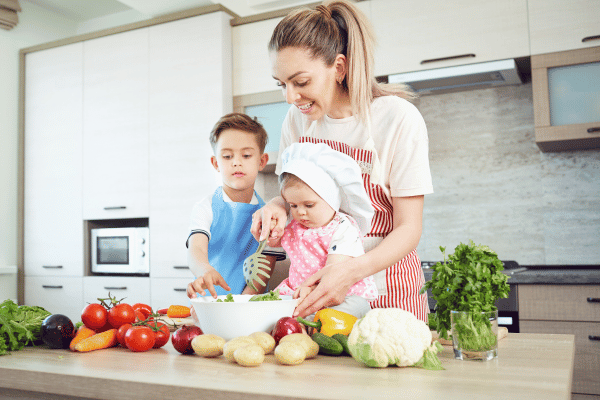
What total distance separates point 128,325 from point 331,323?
1.19ft

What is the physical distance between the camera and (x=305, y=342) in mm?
809

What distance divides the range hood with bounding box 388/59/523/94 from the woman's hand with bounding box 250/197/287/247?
1.72 m

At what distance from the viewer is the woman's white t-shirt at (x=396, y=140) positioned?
1.23 metres

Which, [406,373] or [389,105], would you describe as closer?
[406,373]

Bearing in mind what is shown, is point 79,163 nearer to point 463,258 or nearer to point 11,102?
point 11,102

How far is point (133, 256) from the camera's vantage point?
Result: 3.27 metres

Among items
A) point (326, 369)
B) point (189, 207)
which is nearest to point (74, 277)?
point (189, 207)

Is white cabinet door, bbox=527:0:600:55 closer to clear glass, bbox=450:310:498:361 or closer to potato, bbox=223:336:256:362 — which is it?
clear glass, bbox=450:310:498:361

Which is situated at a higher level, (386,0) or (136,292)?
(386,0)

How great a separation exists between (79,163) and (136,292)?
98 cm

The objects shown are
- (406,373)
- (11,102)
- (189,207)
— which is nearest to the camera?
(406,373)

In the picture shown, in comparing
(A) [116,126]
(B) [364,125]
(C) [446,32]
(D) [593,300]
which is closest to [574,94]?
(C) [446,32]

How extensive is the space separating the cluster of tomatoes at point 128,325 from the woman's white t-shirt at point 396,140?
1.98 feet

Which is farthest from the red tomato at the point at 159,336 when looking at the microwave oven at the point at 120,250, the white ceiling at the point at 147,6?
the white ceiling at the point at 147,6
